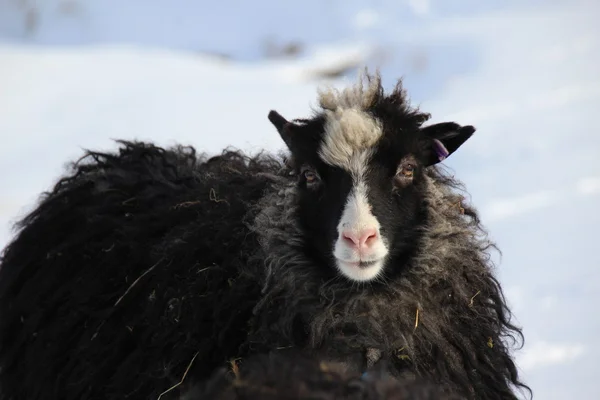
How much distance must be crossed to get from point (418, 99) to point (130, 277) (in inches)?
343

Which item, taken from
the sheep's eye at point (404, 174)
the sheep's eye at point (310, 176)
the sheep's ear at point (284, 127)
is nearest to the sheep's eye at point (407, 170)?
the sheep's eye at point (404, 174)

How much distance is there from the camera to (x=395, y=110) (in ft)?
15.7

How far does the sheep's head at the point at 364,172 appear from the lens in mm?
4379

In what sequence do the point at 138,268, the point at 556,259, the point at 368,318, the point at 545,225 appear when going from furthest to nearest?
the point at 545,225 → the point at 556,259 → the point at 138,268 → the point at 368,318

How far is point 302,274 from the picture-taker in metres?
4.78

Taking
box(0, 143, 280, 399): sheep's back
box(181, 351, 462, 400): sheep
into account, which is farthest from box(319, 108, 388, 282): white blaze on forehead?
box(181, 351, 462, 400): sheep

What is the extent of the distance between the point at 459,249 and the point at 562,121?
740 cm

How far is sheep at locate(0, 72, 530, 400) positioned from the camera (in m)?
4.57

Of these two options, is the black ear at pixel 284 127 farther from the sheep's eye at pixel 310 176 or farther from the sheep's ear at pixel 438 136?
the sheep's ear at pixel 438 136

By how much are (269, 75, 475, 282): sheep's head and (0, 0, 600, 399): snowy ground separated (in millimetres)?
2515

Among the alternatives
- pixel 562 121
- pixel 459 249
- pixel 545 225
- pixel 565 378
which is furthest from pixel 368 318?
pixel 562 121

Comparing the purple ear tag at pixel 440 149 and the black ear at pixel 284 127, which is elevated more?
the black ear at pixel 284 127

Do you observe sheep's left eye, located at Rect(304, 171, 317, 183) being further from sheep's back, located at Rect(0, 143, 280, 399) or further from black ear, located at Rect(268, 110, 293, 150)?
sheep's back, located at Rect(0, 143, 280, 399)

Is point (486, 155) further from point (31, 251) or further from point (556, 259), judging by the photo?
point (31, 251)
